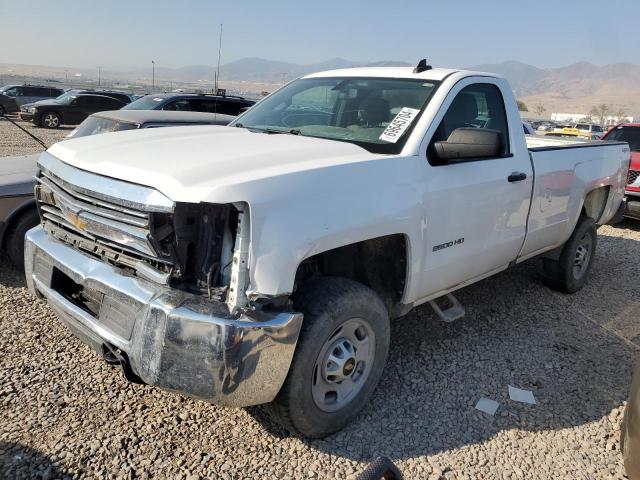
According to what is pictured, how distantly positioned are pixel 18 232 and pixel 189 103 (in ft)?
21.7

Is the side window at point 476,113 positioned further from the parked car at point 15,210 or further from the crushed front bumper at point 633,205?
the crushed front bumper at point 633,205

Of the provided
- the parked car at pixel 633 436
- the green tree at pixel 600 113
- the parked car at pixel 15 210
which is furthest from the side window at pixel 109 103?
the green tree at pixel 600 113

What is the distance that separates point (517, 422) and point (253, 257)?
79.5 inches

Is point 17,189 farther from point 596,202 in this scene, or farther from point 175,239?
point 596,202

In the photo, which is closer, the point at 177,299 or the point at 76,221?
the point at 177,299

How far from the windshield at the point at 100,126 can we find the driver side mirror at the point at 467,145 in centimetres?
460

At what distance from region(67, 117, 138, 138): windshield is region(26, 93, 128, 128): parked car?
16193 mm

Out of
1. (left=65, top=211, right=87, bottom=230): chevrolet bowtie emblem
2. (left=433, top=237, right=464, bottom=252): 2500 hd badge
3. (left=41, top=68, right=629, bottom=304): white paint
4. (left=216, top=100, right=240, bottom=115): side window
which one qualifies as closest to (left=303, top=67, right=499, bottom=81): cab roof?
(left=41, top=68, right=629, bottom=304): white paint

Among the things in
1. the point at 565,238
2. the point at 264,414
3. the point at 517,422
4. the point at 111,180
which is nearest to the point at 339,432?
the point at 264,414

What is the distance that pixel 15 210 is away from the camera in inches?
183

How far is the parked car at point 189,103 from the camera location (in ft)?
33.2

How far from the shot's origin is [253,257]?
7.63 ft

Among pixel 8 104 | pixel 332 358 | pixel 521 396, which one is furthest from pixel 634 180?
pixel 8 104

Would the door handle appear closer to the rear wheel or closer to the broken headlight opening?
the broken headlight opening
